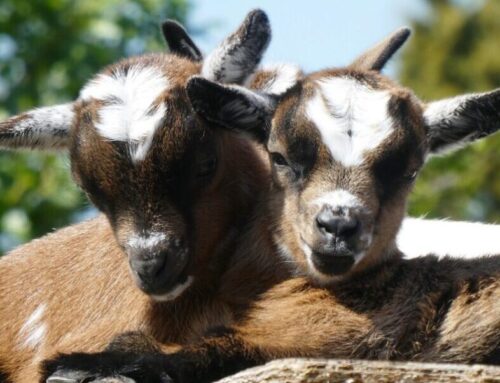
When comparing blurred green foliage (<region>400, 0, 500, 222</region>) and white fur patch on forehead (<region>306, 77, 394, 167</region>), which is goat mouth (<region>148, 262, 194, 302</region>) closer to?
white fur patch on forehead (<region>306, 77, 394, 167</region>)

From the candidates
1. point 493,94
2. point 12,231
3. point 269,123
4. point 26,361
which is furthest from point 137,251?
point 12,231

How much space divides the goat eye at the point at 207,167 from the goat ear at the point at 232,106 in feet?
0.60

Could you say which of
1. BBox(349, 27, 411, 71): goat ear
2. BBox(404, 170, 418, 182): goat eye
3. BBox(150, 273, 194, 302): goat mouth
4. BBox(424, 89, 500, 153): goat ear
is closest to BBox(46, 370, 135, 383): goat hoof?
BBox(150, 273, 194, 302): goat mouth

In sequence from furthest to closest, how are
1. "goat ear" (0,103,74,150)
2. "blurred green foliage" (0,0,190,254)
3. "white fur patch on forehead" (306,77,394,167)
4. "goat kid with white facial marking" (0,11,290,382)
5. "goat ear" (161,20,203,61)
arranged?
"blurred green foliage" (0,0,190,254) < "goat ear" (161,20,203,61) < "goat ear" (0,103,74,150) < "goat kid with white facial marking" (0,11,290,382) < "white fur patch on forehead" (306,77,394,167)

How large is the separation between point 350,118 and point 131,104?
1106 mm

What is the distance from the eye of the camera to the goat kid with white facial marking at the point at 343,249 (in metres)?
6.16

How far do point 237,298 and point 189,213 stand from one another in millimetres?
493

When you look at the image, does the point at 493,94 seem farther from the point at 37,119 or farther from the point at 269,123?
the point at 37,119

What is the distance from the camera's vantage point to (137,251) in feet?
21.4

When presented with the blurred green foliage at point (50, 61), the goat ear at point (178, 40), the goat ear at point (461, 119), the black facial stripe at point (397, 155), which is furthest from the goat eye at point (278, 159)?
the blurred green foliage at point (50, 61)

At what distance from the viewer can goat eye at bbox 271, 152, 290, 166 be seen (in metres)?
6.77

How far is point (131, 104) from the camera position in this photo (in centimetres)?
682

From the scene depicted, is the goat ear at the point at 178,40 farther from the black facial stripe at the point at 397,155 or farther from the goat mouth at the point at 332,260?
the goat mouth at the point at 332,260

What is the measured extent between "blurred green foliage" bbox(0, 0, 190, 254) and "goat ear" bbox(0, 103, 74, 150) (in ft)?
20.8
